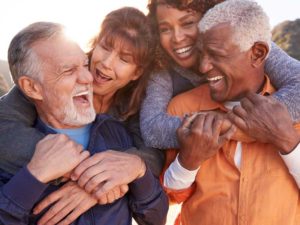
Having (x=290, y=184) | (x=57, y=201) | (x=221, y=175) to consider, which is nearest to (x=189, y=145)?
(x=221, y=175)

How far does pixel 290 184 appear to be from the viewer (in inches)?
96.7

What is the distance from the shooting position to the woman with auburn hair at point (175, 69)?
2576 mm

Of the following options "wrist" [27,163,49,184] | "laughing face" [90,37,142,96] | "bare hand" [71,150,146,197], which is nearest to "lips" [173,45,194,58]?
"laughing face" [90,37,142,96]

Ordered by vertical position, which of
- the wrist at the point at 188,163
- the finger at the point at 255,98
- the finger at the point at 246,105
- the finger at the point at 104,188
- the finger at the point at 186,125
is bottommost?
the wrist at the point at 188,163

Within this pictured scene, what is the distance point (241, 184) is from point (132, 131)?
0.77 m

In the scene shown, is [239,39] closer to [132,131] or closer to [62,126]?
[132,131]

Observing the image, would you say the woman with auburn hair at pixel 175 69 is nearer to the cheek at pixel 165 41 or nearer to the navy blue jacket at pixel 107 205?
the cheek at pixel 165 41

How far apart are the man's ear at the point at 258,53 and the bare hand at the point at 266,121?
258mm

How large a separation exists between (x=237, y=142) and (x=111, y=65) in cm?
92

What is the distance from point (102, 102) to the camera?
321 centimetres

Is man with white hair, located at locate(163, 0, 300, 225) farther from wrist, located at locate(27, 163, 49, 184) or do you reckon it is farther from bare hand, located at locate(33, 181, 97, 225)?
wrist, located at locate(27, 163, 49, 184)

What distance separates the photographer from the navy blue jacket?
7.12ft

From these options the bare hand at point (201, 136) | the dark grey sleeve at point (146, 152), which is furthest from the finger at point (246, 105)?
the dark grey sleeve at point (146, 152)

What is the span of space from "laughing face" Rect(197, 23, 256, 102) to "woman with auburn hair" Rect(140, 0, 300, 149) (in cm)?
21
